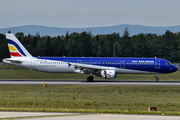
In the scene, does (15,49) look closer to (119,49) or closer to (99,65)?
(99,65)

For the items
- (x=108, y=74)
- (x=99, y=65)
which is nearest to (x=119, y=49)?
(x=99, y=65)

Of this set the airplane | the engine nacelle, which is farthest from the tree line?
the engine nacelle

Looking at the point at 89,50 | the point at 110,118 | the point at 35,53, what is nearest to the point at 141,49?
the point at 89,50

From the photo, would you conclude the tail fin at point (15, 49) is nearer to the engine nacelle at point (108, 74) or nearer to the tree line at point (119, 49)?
the engine nacelle at point (108, 74)

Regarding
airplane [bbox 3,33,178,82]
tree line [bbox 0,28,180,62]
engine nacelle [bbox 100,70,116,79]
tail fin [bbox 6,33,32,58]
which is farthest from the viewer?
tree line [bbox 0,28,180,62]

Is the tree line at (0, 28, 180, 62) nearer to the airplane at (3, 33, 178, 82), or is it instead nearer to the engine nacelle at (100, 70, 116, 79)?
the airplane at (3, 33, 178, 82)

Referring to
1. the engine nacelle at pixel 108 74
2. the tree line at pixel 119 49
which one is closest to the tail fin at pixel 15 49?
the engine nacelle at pixel 108 74

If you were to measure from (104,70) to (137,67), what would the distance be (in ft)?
17.7

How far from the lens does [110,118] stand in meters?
17.6

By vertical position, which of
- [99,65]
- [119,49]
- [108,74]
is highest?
[119,49]

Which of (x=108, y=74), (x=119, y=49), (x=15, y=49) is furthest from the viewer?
(x=119, y=49)

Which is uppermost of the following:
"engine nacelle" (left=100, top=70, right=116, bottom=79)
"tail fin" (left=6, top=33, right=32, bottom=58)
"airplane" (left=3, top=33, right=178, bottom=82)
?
"tail fin" (left=6, top=33, right=32, bottom=58)

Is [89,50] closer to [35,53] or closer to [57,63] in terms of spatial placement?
[35,53]

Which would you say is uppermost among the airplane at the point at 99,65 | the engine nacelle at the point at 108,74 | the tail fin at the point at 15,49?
the tail fin at the point at 15,49
